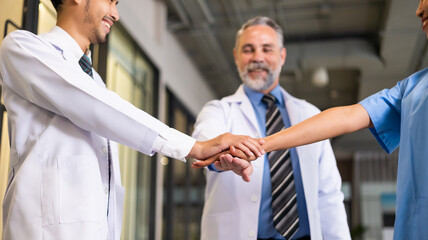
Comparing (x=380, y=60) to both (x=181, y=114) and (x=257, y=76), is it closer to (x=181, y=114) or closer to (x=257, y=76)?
(x=181, y=114)

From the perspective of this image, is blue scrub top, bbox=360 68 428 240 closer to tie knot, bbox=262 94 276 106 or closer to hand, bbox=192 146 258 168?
hand, bbox=192 146 258 168

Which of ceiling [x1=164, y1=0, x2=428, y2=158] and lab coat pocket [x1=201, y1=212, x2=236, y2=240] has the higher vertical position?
ceiling [x1=164, y1=0, x2=428, y2=158]

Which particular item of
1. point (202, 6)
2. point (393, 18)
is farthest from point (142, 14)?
point (393, 18)

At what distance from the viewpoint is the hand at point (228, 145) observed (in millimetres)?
1594

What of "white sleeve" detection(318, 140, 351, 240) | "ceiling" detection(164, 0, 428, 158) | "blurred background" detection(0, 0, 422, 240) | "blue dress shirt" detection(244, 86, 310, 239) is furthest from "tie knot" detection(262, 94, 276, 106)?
"ceiling" detection(164, 0, 428, 158)

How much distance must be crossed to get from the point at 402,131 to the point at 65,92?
37.5 inches

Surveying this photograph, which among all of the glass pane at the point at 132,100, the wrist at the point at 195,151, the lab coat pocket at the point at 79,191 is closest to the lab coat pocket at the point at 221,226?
the wrist at the point at 195,151

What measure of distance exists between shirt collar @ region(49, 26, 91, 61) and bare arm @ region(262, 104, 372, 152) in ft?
2.40

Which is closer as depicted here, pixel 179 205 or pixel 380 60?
pixel 380 60

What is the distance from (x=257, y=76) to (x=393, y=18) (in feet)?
13.9

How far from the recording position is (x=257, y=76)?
7.45ft

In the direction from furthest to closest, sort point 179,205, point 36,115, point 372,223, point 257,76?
point 372,223 → point 179,205 → point 257,76 → point 36,115

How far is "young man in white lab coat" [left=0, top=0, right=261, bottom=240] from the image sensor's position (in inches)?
47.8

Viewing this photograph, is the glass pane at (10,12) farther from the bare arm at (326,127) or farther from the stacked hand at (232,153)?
the bare arm at (326,127)
